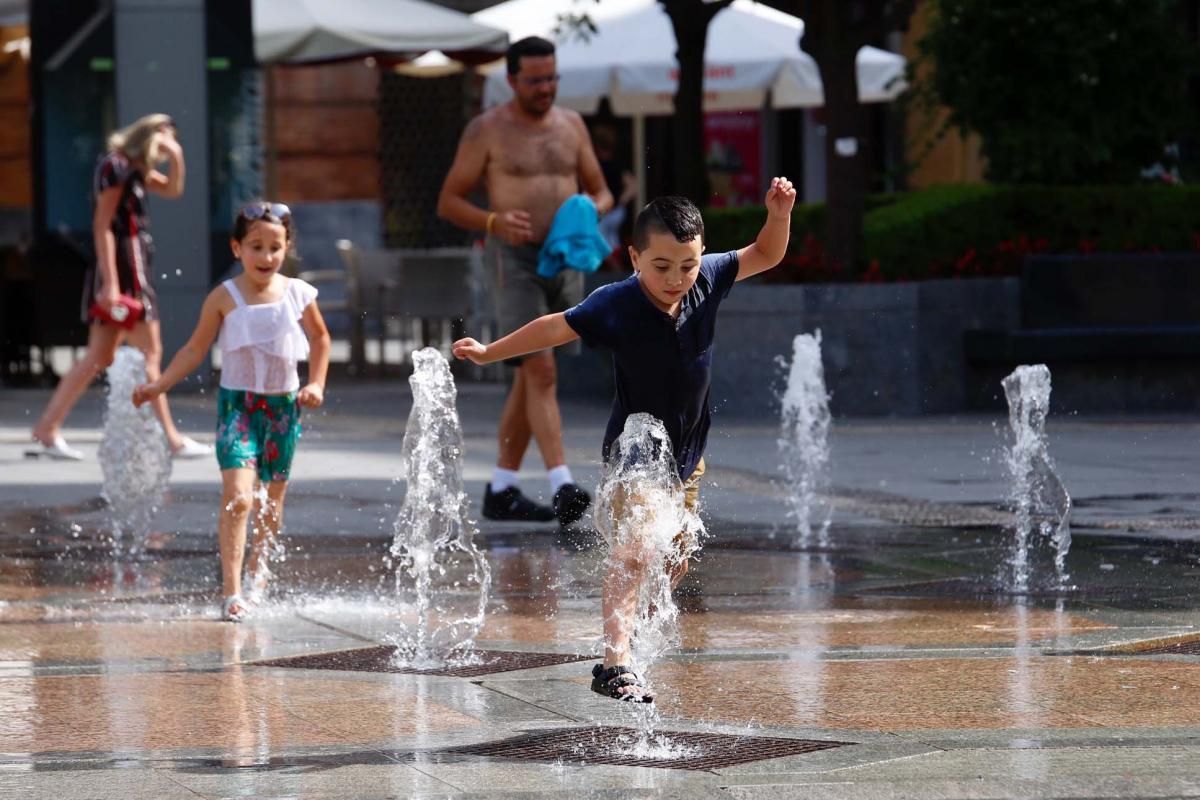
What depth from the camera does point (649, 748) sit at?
16.6 ft

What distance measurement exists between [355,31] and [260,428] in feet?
30.7

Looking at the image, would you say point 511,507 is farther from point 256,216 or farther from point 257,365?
point 256,216

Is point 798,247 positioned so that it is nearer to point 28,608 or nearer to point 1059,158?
point 1059,158

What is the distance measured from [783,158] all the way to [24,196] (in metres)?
8.37

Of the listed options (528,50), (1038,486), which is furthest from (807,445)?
(528,50)

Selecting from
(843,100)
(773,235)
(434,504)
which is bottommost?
(434,504)

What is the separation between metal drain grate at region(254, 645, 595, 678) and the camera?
6.02 m

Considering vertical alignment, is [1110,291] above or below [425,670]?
above

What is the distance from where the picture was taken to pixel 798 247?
14.6 m

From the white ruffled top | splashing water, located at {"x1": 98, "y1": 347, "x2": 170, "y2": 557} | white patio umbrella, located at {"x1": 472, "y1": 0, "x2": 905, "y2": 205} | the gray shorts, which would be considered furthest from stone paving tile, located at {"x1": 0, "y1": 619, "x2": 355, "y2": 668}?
white patio umbrella, located at {"x1": 472, "y1": 0, "x2": 905, "y2": 205}

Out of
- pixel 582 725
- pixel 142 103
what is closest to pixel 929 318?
pixel 142 103

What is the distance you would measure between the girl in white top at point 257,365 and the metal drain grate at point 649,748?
2.37 metres

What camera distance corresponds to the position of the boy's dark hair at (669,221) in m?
5.47

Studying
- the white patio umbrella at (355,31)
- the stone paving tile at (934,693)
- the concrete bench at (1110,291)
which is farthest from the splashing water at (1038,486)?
the white patio umbrella at (355,31)
